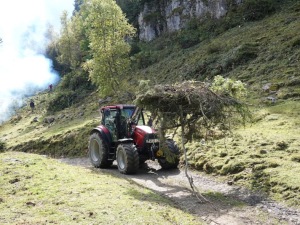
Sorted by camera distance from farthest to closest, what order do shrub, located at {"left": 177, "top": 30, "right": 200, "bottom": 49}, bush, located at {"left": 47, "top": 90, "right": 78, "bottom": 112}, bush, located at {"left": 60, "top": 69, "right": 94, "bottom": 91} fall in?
bush, located at {"left": 60, "top": 69, "right": 94, "bottom": 91}
bush, located at {"left": 47, "top": 90, "right": 78, "bottom": 112}
shrub, located at {"left": 177, "top": 30, "right": 200, "bottom": 49}

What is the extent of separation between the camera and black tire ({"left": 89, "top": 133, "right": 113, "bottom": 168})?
17.7 meters

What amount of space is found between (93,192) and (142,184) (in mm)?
3581

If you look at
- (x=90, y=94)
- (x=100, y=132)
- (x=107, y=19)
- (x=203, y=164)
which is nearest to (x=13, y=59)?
(x=90, y=94)

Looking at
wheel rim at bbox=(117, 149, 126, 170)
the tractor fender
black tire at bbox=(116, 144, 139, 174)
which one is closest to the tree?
the tractor fender

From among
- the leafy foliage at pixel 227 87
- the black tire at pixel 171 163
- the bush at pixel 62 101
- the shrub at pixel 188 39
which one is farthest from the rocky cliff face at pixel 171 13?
the leafy foliage at pixel 227 87

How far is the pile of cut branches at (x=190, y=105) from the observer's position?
11.8 m

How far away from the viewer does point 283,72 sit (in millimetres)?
23734

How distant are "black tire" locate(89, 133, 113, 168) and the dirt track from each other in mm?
2666

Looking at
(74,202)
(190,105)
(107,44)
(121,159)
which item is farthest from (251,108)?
(107,44)

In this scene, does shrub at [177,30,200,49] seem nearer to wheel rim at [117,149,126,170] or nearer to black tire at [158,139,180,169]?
black tire at [158,139,180,169]

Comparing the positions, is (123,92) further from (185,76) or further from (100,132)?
(100,132)

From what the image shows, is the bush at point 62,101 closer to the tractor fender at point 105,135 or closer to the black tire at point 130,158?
the tractor fender at point 105,135

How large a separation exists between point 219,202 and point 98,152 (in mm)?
9634

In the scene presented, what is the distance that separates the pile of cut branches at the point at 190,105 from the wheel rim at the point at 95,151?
7287 mm
